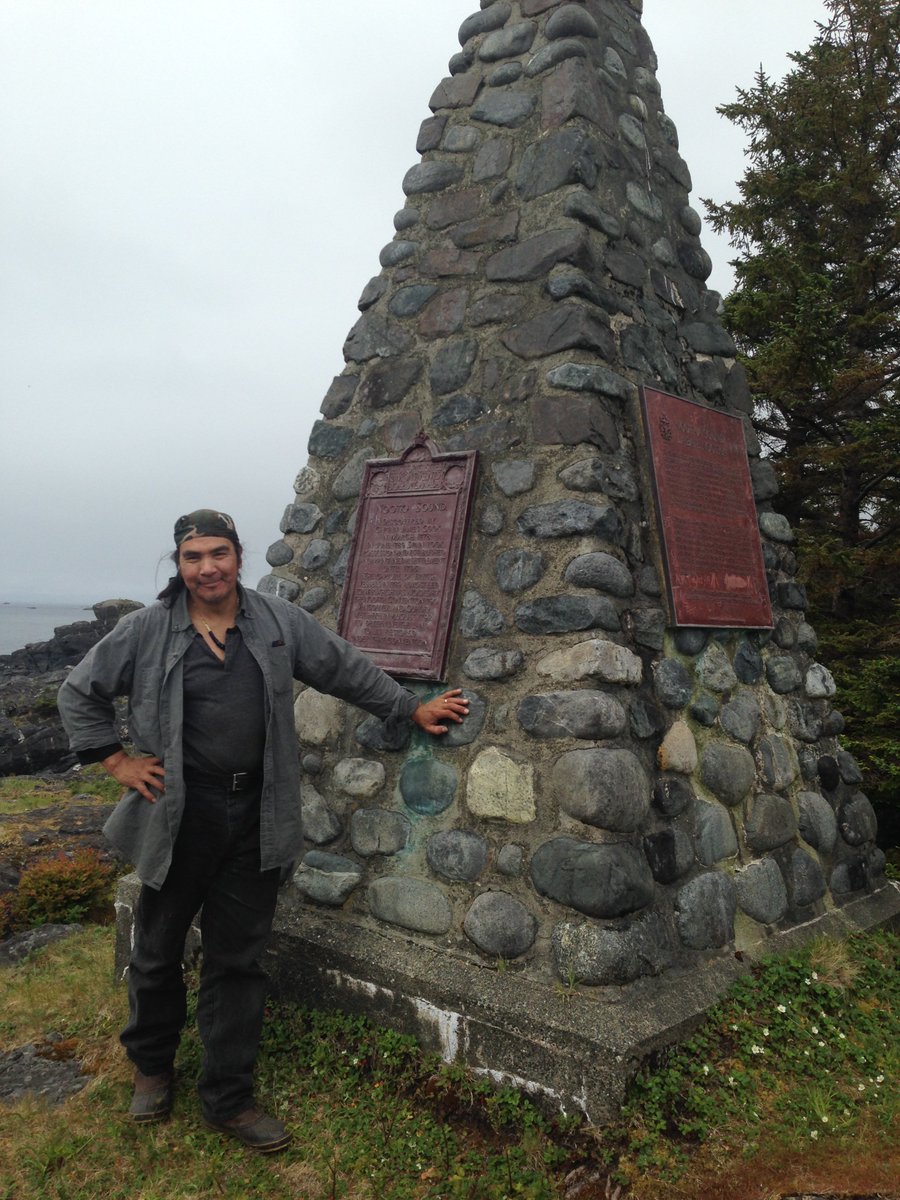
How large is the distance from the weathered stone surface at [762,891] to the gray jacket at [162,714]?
76.8 inches

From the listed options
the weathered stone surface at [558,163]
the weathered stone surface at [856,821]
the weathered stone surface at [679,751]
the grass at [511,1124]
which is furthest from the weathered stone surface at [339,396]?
the weathered stone surface at [856,821]

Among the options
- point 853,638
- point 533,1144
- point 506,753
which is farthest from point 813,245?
point 533,1144

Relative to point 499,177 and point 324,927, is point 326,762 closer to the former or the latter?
point 324,927

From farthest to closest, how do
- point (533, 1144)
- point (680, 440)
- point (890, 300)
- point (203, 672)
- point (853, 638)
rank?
point (890, 300) → point (853, 638) → point (680, 440) → point (203, 672) → point (533, 1144)

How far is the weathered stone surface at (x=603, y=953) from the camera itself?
310 centimetres

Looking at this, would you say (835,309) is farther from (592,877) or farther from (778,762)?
(592,877)

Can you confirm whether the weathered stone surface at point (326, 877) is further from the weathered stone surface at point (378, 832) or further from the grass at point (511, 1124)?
the grass at point (511, 1124)

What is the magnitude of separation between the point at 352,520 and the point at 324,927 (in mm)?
1896

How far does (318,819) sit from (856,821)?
9.03 feet

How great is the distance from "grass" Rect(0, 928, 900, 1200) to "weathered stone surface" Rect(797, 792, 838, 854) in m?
0.65

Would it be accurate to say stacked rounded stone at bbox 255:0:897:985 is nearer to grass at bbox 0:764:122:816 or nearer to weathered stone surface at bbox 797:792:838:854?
weathered stone surface at bbox 797:792:838:854

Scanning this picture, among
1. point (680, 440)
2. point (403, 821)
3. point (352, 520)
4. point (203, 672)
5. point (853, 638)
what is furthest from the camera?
point (853, 638)

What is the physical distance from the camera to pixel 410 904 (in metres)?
3.63

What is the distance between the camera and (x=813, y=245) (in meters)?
8.10
